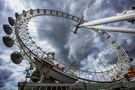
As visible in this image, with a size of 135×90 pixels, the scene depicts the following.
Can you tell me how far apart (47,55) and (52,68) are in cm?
609

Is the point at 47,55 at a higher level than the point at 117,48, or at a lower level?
lower

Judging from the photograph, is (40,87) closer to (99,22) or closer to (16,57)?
(16,57)

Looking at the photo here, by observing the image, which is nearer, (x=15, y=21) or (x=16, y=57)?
(x=16, y=57)

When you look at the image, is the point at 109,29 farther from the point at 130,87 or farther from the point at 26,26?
the point at 26,26

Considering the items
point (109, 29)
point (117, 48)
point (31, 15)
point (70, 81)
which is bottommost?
point (70, 81)

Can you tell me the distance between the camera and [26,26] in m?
73.8

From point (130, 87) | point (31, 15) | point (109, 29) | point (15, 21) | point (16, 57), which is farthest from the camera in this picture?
point (31, 15)

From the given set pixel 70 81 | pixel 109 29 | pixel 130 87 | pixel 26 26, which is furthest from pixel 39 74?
pixel 109 29

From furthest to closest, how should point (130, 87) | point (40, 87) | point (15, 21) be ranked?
point (15, 21) < point (40, 87) < point (130, 87)

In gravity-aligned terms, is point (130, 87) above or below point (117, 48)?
below

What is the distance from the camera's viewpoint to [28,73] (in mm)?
68438

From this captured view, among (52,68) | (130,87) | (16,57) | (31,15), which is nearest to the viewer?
(130,87)

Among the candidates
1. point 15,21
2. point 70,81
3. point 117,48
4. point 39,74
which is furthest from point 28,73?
point 117,48

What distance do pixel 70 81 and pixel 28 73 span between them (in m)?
14.5
